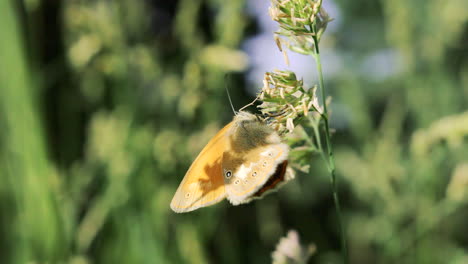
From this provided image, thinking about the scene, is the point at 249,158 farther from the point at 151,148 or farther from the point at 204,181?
the point at 151,148

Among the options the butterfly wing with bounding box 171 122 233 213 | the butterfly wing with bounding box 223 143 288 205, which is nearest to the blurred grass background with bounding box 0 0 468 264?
the butterfly wing with bounding box 171 122 233 213

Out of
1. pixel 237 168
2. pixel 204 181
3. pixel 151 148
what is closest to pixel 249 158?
pixel 237 168

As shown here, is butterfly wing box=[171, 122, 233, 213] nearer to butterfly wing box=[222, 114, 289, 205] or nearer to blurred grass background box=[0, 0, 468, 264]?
butterfly wing box=[222, 114, 289, 205]

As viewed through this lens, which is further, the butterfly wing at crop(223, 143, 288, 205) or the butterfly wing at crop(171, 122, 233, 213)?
the butterfly wing at crop(171, 122, 233, 213)

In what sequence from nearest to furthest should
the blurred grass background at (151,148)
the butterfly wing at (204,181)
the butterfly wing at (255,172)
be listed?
the butterfly wing at (255,172), the butterfly wing at (204,181), the blurred grass background at (151,148)

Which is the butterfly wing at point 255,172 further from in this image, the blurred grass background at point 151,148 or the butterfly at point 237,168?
the blurred grass background at point 151,148

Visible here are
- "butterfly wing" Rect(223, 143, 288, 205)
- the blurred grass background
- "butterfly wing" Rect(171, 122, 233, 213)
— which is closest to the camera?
"butterfly wing" Rect(223, 143, 288, 205)

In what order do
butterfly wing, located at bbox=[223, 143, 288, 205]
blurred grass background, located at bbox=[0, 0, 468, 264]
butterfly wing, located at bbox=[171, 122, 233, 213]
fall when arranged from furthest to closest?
blurred grass background, located at bbox=[0, 0, 468, 264] → butterfly wing, located at bbox=[171, 122, 233, 213] → butterfly wing, located at bbox=[223, 143, 288, 205]

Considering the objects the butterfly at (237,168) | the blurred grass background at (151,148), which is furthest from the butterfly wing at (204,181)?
the blurred grass background at (151,148)

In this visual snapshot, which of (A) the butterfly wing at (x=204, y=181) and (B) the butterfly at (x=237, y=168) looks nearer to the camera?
(B) the butterfly at (x=237, y=168)
